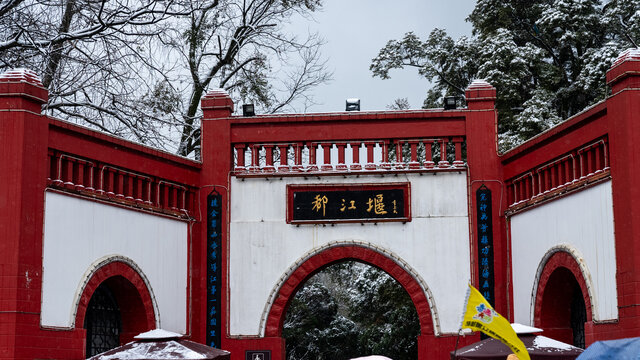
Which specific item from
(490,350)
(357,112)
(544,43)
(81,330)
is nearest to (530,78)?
(544,43)

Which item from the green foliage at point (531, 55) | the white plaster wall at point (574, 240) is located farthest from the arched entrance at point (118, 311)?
the green foliage at point (531, 55)

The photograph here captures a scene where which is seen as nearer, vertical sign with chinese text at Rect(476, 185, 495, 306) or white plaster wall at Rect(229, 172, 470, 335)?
vertical sign with chinese text at Rect(476, 185, 495, 306)

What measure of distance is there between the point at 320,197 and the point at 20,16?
5971mm

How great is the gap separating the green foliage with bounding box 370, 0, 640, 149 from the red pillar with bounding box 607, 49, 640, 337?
798 centimetres

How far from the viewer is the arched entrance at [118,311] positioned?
12.8 metres

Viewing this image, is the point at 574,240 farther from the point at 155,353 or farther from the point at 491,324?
the point at 155,353

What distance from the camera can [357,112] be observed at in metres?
14.5

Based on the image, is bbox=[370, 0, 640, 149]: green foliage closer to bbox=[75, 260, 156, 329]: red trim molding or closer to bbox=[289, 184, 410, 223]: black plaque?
bbox=[289, 184, 410, 223]: black plaque

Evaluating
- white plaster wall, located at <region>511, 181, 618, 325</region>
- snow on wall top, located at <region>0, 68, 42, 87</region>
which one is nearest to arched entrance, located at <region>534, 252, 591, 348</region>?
white plaster wall, located at <region>511, 181, 618, 325</region>

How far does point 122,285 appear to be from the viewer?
42.5 ft

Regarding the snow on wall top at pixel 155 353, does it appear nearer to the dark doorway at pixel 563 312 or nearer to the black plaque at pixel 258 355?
the black plaque at pixel 258 355

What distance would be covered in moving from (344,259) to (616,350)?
7987mm

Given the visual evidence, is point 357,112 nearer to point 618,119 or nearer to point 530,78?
point 618,119

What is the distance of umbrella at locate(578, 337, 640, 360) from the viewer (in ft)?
20.6
